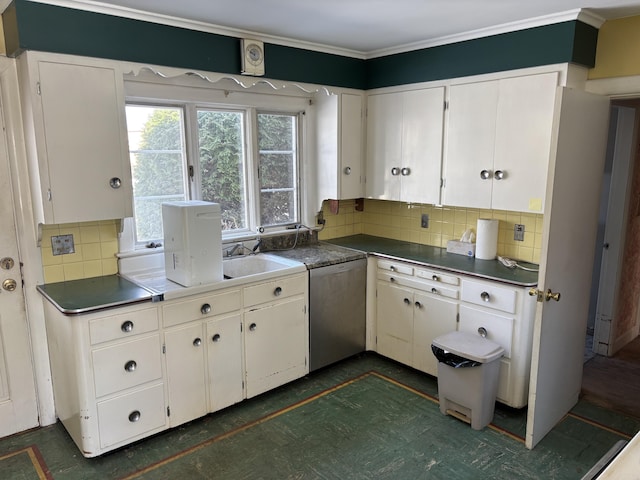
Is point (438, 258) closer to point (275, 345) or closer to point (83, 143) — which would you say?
point (275, 345)

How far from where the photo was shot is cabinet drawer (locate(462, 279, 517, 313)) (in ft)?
9.33

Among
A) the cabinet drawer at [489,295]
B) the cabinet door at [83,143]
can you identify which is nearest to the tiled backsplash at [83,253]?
the cabinet door at [83,143]

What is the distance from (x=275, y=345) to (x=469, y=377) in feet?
4.15

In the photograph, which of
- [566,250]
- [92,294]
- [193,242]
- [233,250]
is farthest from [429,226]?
[92,294]

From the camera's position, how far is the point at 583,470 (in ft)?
7.95

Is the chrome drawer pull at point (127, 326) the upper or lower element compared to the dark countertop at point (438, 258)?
lower

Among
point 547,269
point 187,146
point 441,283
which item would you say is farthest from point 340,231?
point 547,269

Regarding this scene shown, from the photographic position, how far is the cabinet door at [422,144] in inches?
134

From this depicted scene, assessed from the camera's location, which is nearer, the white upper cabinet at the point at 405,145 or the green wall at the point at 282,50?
the green wall at the point at 282,50

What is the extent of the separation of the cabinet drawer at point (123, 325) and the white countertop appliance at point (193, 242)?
0.28 m

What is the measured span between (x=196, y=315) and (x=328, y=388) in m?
1.14

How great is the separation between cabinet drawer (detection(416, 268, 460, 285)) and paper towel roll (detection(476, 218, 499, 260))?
38 centimetres

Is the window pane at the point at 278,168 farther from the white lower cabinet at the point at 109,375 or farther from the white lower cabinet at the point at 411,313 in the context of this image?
the white lower cabinet at the point at 109,375

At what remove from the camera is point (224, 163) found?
11.4 ft
